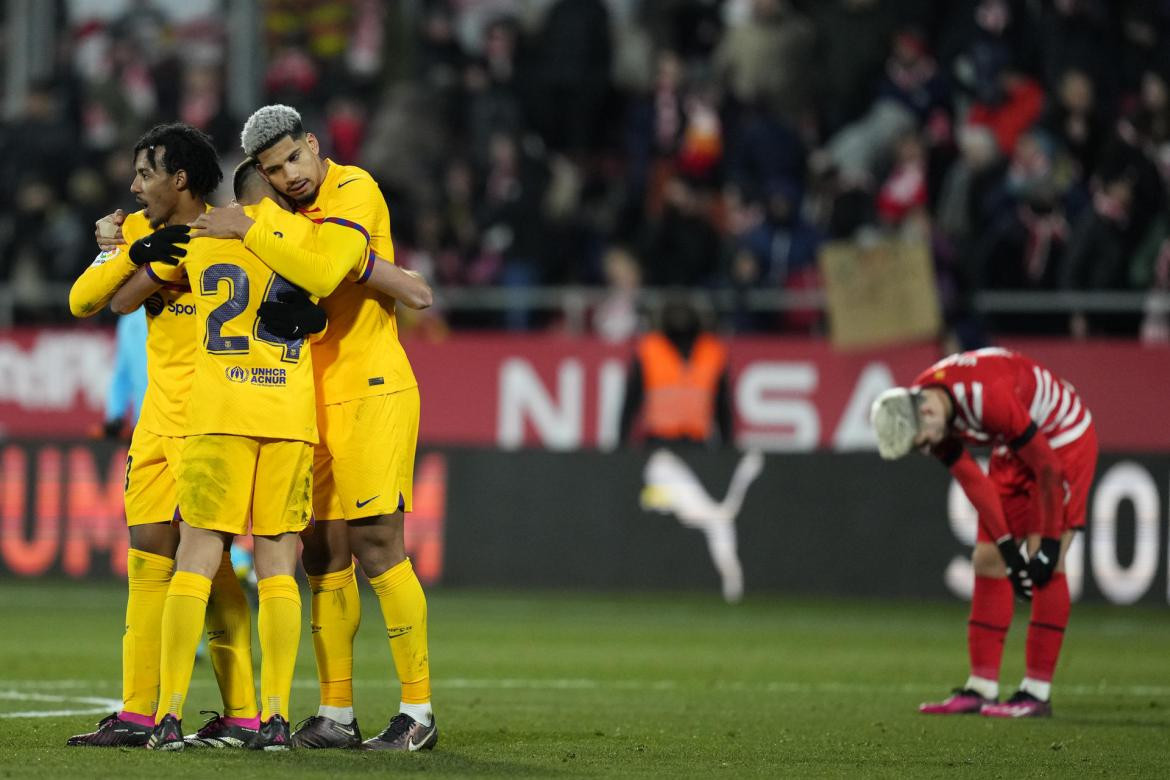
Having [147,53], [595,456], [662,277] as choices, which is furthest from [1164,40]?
[147,53]

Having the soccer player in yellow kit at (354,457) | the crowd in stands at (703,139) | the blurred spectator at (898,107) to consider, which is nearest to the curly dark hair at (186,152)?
the soccer player in yellow kit at (354,457)

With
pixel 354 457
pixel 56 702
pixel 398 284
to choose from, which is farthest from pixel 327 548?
pixel 56 702

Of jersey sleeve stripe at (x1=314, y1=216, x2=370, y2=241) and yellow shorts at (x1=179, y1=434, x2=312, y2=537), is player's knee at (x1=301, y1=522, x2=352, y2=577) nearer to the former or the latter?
yellow shorts at (x1=179, y1=434, x2=312, y2=537)

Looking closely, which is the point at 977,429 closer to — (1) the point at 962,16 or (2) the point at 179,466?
(2) the point at 179,466

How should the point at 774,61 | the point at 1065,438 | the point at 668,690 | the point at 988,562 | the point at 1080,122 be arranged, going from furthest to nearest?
the point at 774,61 → the point at 1080,122 → the point at 668,690 → the point at 988,562 → the point at 1065,438

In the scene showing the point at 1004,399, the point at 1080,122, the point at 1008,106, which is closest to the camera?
the point at 1004,399

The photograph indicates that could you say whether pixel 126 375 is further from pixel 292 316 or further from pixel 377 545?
pixel 292 316

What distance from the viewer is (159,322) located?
7.85m

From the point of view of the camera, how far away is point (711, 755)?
7883mm

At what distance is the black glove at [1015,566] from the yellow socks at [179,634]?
156 inches

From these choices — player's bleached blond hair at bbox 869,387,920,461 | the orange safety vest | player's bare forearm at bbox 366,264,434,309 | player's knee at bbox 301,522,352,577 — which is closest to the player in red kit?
player's bleached blond hair at bbox 869,387,920,461

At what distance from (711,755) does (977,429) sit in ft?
8.57

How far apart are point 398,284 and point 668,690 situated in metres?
3.60

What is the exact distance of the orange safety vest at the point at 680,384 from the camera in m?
16.6
